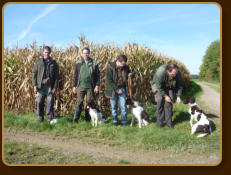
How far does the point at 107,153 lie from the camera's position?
4.76 meters

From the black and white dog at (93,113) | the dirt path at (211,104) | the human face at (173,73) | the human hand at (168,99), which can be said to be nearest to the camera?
the human face at (173,73)

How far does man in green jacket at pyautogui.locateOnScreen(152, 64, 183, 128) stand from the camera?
6.12 metres

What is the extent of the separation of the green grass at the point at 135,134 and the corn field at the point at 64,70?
111 cm

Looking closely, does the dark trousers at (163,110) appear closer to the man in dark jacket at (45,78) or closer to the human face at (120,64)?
the human face at (120,64)

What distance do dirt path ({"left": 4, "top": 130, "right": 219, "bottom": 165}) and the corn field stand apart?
2.44m

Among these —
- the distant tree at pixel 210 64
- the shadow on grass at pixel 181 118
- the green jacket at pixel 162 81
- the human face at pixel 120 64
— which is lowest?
the shadow on grass at pixel 181 118

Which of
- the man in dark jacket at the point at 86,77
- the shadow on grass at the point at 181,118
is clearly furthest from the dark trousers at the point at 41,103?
the shadow on grass at the point at 181,118

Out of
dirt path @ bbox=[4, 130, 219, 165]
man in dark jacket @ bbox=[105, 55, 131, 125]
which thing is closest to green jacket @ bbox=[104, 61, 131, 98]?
man in dark jacket @ bbox=[105, 55, 131, 125]

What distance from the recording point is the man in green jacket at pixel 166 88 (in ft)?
20.1

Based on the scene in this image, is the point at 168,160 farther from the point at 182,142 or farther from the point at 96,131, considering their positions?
the point at 96,131

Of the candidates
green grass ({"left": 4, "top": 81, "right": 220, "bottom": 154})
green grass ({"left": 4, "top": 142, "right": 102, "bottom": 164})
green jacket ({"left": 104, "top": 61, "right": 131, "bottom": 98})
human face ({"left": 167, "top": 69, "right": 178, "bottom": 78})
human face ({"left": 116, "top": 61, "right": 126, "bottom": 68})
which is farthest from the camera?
green jacket ({"left": 104, "top": 61, "right": 131, "bottom": 98})

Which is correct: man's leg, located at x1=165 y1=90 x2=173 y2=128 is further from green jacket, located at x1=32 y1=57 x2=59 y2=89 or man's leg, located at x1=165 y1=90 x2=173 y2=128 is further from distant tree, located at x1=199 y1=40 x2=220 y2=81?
distant tree, located at x1=199 y1=40 x2=220 y2=81

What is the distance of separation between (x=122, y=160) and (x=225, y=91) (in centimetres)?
236

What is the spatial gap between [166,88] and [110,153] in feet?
8.95
